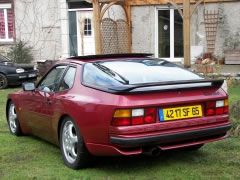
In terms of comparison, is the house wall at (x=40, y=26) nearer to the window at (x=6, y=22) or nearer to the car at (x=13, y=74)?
the window at (x=6, y=22)

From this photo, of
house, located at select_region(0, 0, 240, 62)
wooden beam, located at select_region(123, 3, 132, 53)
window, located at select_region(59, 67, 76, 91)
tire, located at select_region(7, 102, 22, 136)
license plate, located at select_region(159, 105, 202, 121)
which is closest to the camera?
license plate, located at select_region(159, 105, 202, 121)

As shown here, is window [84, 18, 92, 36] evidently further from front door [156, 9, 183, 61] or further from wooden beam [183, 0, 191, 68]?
wooden beam [183, 0, 191, 68]

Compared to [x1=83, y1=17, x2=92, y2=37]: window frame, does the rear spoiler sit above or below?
below

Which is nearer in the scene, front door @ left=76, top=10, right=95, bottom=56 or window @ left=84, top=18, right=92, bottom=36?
front door @ left=76, top=10, right=95, bottom=56

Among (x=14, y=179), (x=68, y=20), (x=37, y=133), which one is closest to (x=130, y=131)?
(x=14, y=179)

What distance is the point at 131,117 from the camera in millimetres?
5516

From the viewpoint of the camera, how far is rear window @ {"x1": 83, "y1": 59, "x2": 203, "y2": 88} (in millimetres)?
6051

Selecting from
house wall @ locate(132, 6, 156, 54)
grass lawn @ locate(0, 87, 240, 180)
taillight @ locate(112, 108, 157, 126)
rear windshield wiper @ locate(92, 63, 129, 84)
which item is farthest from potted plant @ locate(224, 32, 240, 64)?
taillight @ locate(112, 108, 157, 126)

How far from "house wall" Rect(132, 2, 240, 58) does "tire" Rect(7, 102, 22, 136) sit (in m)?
11.9

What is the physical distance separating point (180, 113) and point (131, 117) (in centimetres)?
62

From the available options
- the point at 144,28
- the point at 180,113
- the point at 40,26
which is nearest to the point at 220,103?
the point at 180,113

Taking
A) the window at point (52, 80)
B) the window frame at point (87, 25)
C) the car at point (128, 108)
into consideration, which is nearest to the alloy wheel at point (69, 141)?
the car at point (128, 108)

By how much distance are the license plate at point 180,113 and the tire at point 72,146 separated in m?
1.02

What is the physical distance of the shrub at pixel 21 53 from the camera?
2181 cm
